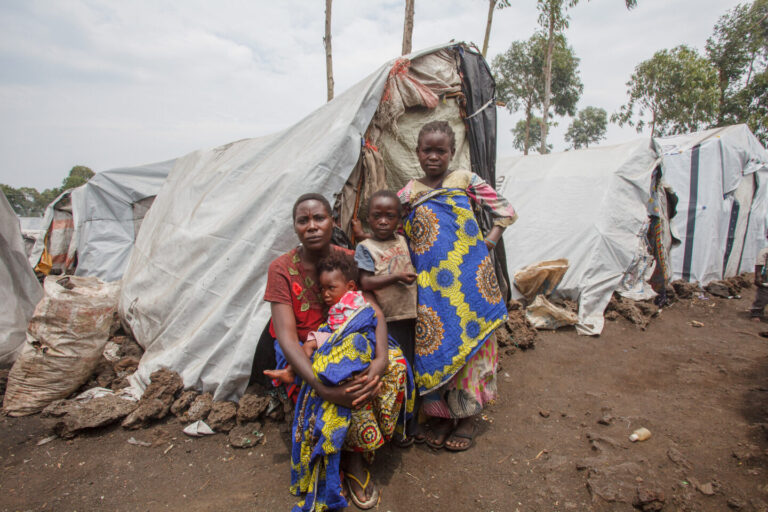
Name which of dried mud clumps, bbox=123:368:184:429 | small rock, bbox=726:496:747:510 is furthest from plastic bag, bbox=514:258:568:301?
dried mud clumps, bbox=123:368:184:429

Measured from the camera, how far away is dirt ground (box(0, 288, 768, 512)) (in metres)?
1.78

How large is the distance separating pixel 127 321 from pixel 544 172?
242 inches

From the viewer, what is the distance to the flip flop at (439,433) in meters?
2.18

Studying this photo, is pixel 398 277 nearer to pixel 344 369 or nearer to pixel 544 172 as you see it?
pixel 344 369

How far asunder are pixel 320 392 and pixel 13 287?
134 inches

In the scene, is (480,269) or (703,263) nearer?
(480,269)

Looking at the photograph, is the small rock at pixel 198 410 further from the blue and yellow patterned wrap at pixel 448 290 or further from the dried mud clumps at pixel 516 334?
the dried mud clumps at pixel 516 334

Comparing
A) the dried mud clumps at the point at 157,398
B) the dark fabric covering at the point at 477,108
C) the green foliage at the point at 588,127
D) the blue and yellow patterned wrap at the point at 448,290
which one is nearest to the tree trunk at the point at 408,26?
the dark fabric covering at the point at 477,108

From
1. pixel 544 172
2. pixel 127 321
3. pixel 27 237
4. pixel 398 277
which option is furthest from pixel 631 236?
pixel 27 237

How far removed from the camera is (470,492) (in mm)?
1857

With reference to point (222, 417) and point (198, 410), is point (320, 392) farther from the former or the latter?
point (198, 410)

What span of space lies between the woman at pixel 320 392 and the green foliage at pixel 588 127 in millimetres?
27912

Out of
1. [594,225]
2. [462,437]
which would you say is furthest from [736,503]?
[594,225]

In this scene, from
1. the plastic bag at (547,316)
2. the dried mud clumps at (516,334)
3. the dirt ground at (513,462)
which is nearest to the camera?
the dirt ground at (513,462)
